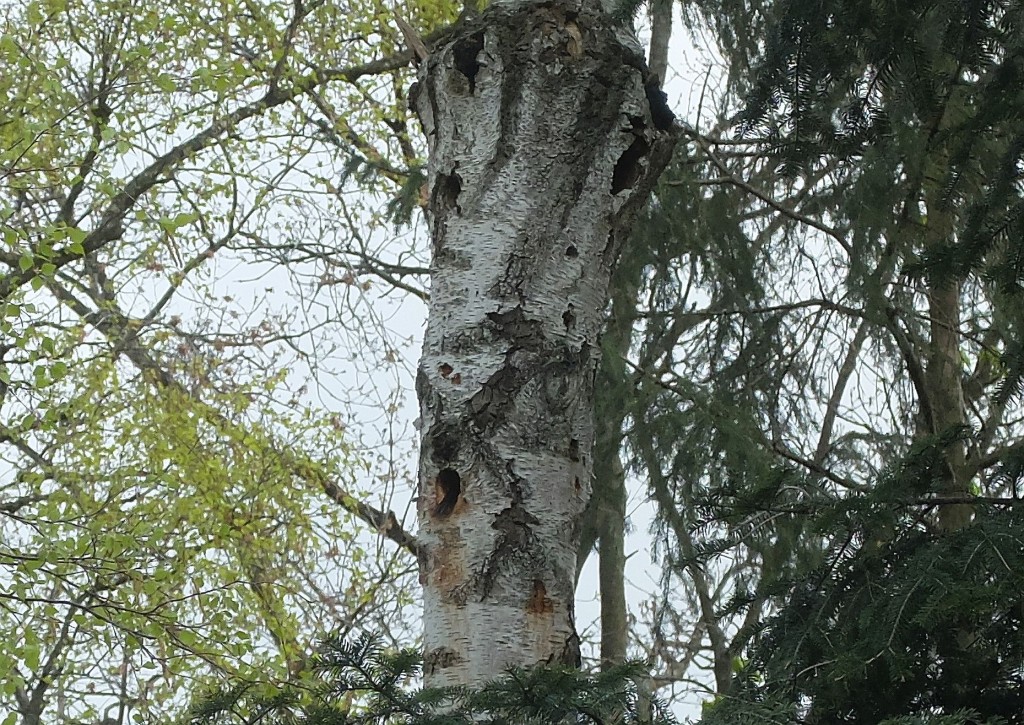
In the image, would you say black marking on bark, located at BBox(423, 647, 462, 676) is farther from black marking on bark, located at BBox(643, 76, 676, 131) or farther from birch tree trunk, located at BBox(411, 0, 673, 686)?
black marking on bark, located at BBox(643, 76, 676, 131)

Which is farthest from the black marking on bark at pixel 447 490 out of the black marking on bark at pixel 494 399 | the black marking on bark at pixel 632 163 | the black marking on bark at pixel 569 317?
the black marking on bark at pixel 632 163

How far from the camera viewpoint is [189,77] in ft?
22.2

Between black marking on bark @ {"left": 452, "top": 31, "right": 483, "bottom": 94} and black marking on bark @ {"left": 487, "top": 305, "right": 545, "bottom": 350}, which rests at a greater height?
black marking on bark @ {"left": 452, "top": 31, "right": 483, "bottom": 94}

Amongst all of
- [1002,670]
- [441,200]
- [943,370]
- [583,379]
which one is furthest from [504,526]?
[943,370]

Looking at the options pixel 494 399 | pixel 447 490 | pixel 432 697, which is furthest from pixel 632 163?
pixel 432 697

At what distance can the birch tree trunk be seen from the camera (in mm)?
2098

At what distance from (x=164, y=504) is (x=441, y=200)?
4.79 metres

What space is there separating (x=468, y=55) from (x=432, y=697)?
152 centimetres

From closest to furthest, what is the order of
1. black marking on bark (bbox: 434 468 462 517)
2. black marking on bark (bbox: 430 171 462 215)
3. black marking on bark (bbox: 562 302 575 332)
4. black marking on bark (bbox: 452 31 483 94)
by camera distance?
black marking on bark (bbox: 434 468 462 517) < black marking on bark (bbox: 562 302 575 332) < black marking on bark (bbox: 430 171 462 215) < black marking on bark (bbox: 452 31 483 94)

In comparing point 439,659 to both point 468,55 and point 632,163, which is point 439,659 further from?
point 468,55

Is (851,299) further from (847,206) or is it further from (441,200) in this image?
(441,200)

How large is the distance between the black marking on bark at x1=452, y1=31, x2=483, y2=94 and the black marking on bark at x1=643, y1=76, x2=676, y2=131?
0.41 m

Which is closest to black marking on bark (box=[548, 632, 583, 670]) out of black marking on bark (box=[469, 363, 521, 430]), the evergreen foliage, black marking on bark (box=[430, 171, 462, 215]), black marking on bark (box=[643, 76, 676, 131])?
the evergreen foliage

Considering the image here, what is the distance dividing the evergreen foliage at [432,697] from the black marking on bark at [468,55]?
4.50 feet
